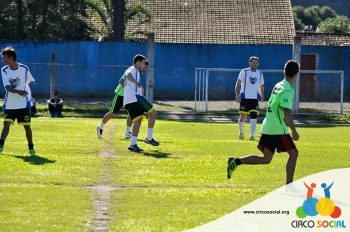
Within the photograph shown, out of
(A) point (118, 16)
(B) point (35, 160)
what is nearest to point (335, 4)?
(A) point (118, 16)

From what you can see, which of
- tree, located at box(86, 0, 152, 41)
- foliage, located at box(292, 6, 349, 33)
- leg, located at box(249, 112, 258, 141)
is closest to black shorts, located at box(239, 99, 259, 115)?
leg, located at box(249, 112, 258, 141)

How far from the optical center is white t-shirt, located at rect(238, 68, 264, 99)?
Answer: 81.5 ft

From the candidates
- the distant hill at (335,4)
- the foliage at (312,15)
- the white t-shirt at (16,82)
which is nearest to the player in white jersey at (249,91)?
the white t-shirt at (16,82)

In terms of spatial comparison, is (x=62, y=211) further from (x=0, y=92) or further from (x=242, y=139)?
(x=0, y=92)

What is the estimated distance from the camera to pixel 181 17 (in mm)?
52000

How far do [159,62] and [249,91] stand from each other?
20.4m

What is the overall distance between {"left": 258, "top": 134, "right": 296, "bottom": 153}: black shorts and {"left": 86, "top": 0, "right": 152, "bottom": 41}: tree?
106 ft

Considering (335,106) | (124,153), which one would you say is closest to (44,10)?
(335,106)

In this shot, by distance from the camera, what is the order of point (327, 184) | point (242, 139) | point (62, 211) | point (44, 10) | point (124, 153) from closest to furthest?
1. point (62, 211)
2. point (327, 184)
3. point (124, 153)
4. point (242, 139)
5. point (44, 10)

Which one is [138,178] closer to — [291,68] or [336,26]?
[291,68]

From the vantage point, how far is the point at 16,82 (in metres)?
18.8

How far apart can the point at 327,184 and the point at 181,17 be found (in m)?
37.3

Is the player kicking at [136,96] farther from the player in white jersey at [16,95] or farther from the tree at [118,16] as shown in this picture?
the tree at [118,16]

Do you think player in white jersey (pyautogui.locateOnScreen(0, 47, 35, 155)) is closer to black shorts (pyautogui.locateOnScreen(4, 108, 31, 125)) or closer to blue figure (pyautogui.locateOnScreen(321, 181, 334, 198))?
black shorts (pyautogui.locateOnScreen(4, 108, 31, 125))
